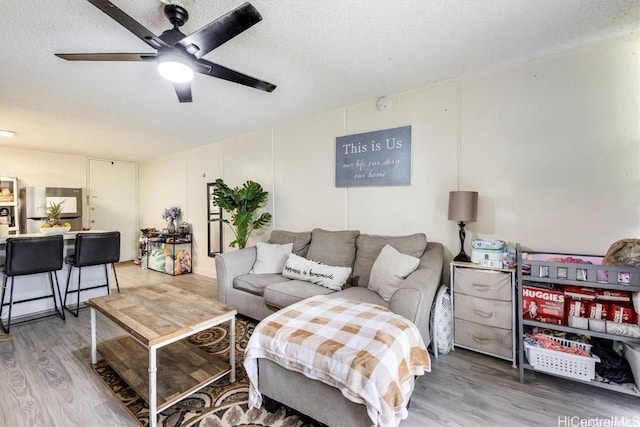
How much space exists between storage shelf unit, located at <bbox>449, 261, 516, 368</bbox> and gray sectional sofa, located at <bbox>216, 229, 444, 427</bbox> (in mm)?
225

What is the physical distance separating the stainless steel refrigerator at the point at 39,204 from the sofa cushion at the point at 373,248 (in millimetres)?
5777

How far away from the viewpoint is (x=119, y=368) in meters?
1.97

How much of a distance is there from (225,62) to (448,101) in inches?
82.0

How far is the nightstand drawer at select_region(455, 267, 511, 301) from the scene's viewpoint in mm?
2123

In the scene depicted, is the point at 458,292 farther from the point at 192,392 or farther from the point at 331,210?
the point at 192,392

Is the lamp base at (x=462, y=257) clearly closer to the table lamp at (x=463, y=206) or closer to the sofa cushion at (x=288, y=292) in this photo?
the table lamp at (x=463, y=206)

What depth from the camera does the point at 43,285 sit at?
10.8 ft

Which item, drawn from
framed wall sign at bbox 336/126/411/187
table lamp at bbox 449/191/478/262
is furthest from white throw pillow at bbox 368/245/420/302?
framed wall sign at bbox 336/126/411/187

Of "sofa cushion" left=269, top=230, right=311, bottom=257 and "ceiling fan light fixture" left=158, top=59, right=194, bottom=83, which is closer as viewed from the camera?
"ceiling fan light fixture" left=158, top=59, right=194, bottom=83

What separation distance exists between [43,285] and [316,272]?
329cm

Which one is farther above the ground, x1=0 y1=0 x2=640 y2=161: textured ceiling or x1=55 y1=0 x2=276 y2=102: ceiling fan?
x1=0 y1=0 x2=640 y2=161: textured ceiling

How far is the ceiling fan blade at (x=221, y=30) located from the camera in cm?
136

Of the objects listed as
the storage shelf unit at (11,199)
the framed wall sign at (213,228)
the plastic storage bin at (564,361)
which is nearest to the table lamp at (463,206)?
the plastic storage bin at (564,361)

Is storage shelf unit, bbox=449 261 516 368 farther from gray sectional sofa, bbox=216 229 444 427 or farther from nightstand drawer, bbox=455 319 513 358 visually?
gray sectional sofa, bbox=216 229 444 427
